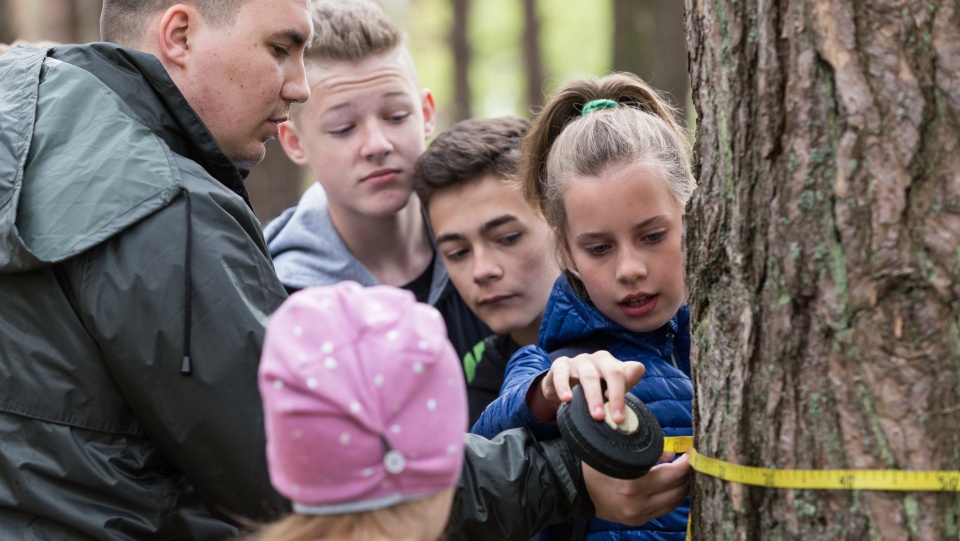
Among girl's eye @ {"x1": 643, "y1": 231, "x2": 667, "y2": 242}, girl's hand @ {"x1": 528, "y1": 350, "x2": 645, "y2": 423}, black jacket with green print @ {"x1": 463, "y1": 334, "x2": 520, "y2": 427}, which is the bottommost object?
black jacket with green print @ {"x1": 463, "y1": 334, "x2": 520, "y2": 427}

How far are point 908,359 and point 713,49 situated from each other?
0.86m

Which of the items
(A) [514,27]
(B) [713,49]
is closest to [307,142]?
(B) [713,49]

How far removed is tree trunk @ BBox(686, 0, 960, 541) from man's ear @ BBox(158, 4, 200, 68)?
Result: 1.62 m

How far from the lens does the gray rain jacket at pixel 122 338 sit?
2.55m

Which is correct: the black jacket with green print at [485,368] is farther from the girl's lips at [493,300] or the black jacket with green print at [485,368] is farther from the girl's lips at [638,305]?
the girl's lips at [638,305]

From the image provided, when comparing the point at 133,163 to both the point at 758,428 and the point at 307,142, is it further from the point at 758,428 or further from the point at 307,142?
the point at 307,142

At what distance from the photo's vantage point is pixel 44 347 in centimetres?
262

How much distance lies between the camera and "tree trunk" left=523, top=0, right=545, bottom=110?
19.2 meters

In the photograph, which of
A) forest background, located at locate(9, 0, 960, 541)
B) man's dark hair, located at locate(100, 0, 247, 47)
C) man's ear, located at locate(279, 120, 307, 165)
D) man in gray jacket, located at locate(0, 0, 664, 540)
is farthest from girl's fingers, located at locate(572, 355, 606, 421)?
man's ear, located at locate(279, 120, 307, 165)

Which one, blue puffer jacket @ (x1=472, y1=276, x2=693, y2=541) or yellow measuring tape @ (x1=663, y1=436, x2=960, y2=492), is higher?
yellow measuring tape @ (x1=663, y1=436, x2=960, y2=492)

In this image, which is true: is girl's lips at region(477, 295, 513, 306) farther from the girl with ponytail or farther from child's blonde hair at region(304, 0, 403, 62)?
child's blonde hair at region(304, 0, 403, 62)

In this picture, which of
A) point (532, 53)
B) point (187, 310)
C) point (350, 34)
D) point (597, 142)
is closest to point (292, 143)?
point (350, 34)

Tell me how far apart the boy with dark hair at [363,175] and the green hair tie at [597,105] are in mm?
1428

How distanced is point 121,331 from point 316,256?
2.69 metres
